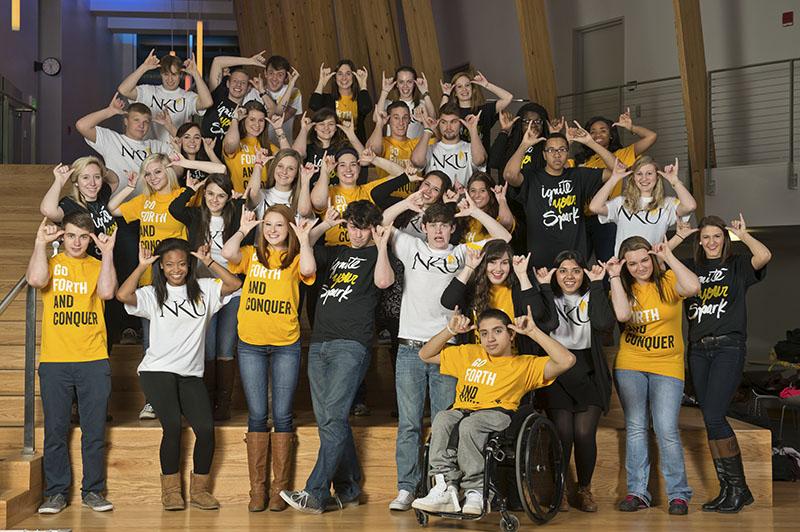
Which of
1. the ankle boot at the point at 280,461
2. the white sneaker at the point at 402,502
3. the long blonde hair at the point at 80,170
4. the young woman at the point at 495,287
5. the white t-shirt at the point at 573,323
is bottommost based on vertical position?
the white sneaker at the point at 402,502

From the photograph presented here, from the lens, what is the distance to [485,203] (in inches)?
231

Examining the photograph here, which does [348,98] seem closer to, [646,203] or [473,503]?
[646,203]

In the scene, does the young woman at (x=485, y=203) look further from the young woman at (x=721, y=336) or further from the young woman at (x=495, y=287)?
the young woman at (x=721, y=336)

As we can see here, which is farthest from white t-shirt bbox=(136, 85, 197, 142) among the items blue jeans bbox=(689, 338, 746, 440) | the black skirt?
blue jeans bbox=(689, 338, 746, 440)

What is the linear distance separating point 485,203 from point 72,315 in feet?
7.21

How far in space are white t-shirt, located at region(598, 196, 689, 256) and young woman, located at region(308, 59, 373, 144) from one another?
7.15 ft

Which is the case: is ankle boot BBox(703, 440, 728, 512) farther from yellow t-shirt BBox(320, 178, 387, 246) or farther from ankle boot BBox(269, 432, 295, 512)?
yellow t-shirt BBox(320, 178, 387, 246)

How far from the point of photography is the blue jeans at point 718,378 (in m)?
5.48

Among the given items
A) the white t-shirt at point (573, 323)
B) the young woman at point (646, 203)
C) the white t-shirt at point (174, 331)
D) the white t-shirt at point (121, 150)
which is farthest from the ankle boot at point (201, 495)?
the young woman at point (646, 203)

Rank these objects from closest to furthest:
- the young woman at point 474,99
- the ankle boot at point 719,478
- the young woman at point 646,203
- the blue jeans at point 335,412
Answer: the blue jeans at point 335,412 → the ankle boot at point 719,478 → the young woman at point 646,203 → the young woman at point 474,99

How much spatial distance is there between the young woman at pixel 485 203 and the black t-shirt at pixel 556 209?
0.55 feet

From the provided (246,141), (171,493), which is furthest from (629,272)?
(246,141)

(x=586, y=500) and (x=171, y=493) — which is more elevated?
(x=171, y=493)

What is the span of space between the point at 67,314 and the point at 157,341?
0.46 meters
